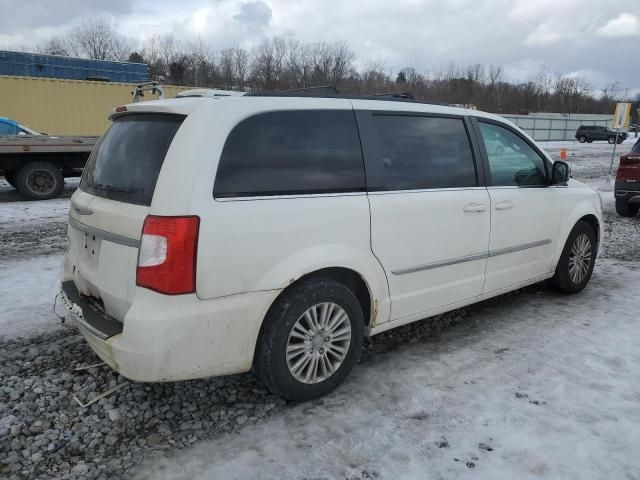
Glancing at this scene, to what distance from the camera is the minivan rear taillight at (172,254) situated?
2.42 meters

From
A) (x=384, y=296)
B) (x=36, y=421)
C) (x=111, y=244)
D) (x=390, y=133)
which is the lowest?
(x=36, y=421)

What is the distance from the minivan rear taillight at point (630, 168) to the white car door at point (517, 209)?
5721mm

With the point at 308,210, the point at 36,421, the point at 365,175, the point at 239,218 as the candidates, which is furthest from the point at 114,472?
the point at 365,175

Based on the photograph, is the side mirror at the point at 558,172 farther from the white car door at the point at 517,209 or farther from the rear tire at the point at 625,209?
the rear tire at the point at 625,209

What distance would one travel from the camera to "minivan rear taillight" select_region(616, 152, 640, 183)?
29.4ft

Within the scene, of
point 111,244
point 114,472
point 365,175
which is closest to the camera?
point 114,472

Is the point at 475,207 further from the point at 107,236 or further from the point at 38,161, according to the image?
the point at 38,161

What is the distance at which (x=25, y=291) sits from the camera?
491 cm

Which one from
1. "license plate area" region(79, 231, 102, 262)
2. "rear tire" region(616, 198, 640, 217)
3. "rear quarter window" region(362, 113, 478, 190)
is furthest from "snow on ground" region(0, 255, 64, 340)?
"rear tire" region(616, 198, 640, 217)

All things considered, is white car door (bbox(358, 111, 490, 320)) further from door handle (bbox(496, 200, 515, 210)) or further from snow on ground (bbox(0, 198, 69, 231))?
snow on ground (bbox(0, 198, 69, 231))

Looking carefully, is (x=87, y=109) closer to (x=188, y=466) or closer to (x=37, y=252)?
(x=37, y=252)

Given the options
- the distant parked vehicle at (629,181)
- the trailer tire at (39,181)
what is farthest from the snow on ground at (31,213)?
the distant parked vehicle at (629,181)

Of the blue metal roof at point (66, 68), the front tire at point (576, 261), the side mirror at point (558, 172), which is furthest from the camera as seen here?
the blue metal roof at point (66, 68)

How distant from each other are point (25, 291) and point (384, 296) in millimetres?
3697
